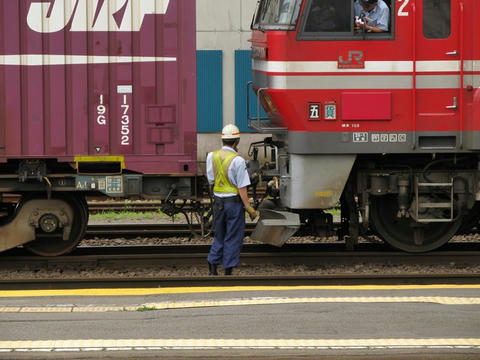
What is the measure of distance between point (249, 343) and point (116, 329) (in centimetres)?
100

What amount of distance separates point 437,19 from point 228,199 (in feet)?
9.86

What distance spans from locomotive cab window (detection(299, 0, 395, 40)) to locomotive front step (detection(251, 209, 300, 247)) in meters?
1.98

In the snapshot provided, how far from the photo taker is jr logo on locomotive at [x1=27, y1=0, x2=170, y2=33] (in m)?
9.41

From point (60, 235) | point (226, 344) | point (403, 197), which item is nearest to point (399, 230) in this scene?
point (403, 197)

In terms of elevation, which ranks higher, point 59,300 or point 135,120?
point 135,120

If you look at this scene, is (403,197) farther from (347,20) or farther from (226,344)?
(226,344)

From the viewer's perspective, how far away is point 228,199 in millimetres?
8867

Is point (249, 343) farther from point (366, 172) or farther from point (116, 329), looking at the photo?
point (366, 172)

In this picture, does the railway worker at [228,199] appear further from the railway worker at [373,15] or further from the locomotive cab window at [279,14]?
the railway worker at [373,15]

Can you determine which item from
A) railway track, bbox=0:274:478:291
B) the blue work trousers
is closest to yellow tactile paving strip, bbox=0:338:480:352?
railway track, bbox=0:274:478:291

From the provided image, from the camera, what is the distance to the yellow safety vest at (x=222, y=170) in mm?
8777

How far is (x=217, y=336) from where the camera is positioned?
222 inches

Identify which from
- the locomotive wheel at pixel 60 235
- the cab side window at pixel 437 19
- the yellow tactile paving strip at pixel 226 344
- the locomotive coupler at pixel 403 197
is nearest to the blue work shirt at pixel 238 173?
the locomotive coupler at pixel 403 197

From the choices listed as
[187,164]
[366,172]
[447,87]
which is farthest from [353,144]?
[187,164]
